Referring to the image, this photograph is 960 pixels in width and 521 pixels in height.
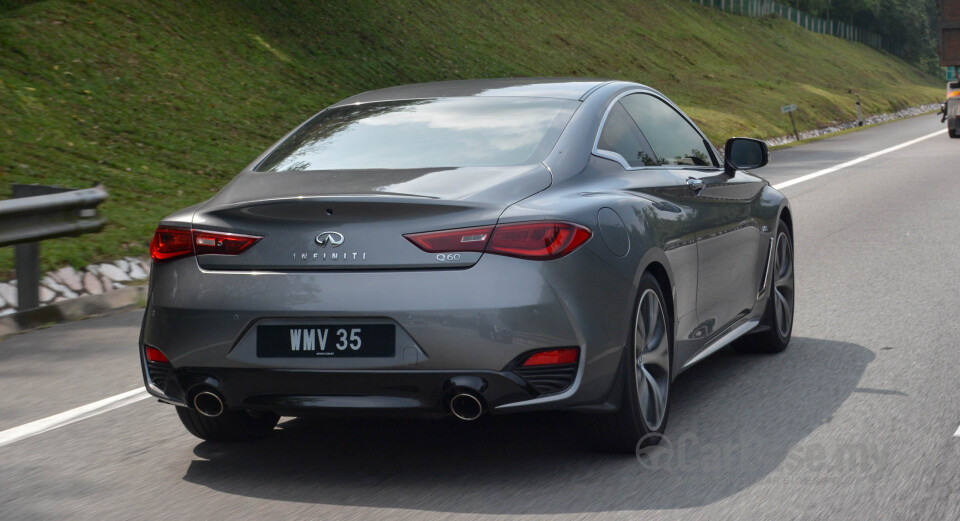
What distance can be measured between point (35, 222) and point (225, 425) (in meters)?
4.49

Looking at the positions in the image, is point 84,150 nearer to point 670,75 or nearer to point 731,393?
point 731,393

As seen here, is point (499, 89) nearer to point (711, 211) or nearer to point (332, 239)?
point (711, 211)

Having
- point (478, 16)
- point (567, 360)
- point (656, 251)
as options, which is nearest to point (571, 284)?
point (567, 360)

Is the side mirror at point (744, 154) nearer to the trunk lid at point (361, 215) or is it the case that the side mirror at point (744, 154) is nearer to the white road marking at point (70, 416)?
the trunk lid at point (361, 215)

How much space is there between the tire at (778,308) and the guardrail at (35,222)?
193 inches

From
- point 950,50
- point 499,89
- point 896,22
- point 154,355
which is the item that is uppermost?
point 499,89

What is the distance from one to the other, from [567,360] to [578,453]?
28.0 inches

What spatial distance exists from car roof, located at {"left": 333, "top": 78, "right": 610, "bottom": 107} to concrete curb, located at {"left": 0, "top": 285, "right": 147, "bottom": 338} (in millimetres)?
3701

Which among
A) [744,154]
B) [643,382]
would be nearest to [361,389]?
[643,382]

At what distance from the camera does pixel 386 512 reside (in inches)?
183

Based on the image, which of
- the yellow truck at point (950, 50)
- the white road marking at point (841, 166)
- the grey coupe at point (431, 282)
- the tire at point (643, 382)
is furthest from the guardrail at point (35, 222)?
the yellow truck at point (950, 50)

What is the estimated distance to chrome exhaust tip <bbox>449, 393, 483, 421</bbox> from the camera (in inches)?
187

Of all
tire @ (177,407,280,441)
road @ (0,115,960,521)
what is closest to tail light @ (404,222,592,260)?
road @ (0,115,960,521)

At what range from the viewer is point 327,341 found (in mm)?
4766
